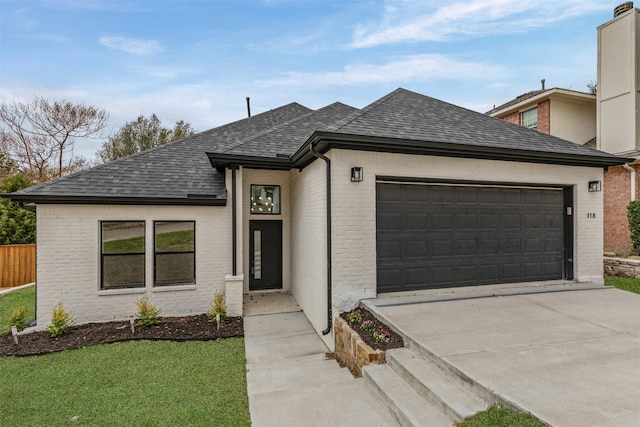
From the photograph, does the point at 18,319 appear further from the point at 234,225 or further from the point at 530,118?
the point at 530,118

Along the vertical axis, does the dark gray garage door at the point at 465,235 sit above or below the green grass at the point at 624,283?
above

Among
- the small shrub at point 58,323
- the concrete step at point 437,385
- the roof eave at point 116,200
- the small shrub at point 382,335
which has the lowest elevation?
the small shrub at point 58,323

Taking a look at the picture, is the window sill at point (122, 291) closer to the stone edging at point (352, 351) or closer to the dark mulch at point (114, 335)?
the dark mulch at point (114, 335)

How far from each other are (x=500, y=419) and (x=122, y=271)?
300 inches

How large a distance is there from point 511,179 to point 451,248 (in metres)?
1.98

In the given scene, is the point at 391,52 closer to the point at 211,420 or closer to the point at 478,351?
the point at 478,351

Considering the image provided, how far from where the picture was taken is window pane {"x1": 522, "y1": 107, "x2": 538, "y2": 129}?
14.9m

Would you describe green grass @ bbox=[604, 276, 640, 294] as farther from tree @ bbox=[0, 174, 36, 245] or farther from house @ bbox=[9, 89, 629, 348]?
tree @ bbox=[0, 174, 36, 245]

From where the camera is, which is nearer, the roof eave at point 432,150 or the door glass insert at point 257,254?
the roof eave at point 432,150

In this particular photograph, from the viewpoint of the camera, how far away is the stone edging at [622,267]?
8633 millimetres

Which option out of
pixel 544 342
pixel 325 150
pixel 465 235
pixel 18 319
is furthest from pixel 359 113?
pixel 18 319

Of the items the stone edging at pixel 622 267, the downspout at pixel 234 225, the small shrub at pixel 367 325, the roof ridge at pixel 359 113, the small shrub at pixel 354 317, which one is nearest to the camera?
the small shrub at pixel 367 325

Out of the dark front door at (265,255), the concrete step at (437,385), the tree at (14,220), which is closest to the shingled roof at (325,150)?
the dark front door at (265,255)

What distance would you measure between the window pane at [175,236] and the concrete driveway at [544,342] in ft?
15.2
